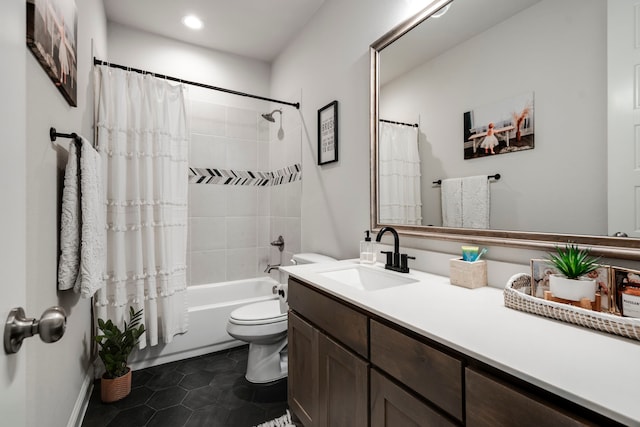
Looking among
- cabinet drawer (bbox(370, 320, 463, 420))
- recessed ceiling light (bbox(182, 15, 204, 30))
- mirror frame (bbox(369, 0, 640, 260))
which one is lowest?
cabinet drawer (bbox(370, 320, 463, 420))

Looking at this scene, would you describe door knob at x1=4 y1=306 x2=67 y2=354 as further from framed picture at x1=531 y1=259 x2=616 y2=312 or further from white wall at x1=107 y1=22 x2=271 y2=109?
white wall at x1=107 y1=22 x2=271 y2=109

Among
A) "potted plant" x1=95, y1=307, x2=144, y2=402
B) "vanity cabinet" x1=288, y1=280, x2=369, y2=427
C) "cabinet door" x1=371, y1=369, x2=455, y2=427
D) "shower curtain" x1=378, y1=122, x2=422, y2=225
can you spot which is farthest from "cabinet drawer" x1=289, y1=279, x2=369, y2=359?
"potted plant" x1=95, y1=307, x2=144, y2=402

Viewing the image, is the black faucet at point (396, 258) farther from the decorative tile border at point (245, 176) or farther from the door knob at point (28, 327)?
the decorative tile border at point (245, 176)

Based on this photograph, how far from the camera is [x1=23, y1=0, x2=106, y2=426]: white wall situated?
39.9 inches

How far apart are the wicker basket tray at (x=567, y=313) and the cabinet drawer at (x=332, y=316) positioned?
466 millimetres

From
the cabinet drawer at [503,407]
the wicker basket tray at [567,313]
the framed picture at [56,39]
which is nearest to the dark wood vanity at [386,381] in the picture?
the cabinet drawer at [503,407]

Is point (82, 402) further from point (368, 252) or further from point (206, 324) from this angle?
point (368, 252)

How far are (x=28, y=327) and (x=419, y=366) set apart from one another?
85cm

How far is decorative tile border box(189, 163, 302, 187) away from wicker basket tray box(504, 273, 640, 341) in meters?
1.96

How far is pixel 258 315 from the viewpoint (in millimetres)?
2061

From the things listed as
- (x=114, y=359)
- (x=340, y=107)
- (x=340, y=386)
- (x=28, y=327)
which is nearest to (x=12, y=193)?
(x=28, y=327)

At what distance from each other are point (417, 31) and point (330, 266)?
1.29 meters

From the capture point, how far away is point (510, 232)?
115 centimetres

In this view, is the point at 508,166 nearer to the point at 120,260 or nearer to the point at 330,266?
the point at 330,266
